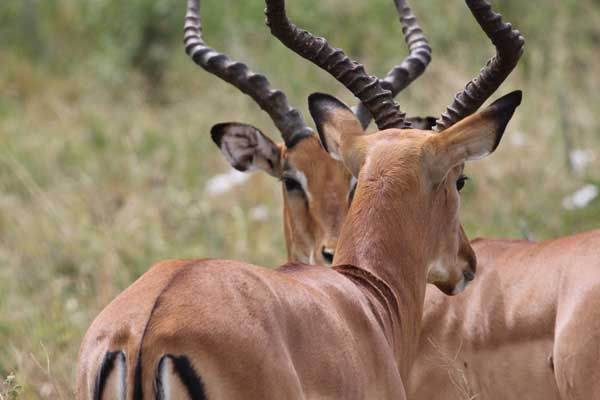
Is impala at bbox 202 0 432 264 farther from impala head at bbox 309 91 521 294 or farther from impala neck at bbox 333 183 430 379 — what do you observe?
impala neck at bbox 333 183 430 379

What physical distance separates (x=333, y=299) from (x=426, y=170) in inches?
31.4

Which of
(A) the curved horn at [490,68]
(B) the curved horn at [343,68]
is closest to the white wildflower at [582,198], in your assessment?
(B) the curved horn at [343,68]

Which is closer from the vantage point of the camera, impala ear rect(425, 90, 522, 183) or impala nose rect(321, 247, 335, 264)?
impala ear rect(425, 90, 522, 183)

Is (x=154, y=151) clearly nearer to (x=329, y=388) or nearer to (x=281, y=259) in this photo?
(x=281, y=259)

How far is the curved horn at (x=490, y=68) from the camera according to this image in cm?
545

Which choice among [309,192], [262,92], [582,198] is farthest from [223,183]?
[309,192]

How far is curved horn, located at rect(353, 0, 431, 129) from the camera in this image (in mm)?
6695

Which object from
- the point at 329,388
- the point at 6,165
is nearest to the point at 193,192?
the point at 6,165

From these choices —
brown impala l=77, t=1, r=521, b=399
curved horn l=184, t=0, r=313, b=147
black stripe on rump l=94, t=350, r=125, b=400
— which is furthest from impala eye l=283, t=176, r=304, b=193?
black stripe on rump l=94, t=350, r=125, b=400

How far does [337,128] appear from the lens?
5.19m

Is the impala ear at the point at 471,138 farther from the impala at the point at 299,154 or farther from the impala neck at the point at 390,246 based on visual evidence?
the impala at the point at 299,154

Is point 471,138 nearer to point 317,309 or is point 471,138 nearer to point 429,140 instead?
point 429,140

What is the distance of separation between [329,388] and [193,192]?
7496mm

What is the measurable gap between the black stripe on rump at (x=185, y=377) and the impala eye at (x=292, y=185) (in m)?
3.26
